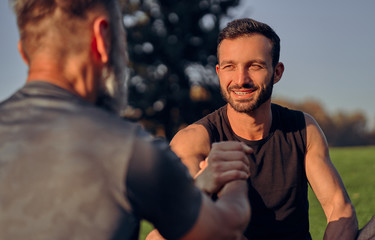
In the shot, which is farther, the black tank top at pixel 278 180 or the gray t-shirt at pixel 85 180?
the black tank top at pixel 278 180

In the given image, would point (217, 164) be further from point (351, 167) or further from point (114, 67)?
point (351, 167)

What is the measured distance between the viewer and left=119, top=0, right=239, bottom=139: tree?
1022 inches

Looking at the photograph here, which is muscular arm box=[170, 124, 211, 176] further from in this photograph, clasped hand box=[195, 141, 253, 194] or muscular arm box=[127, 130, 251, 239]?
muscular arm box=[127, 130, 251, 239]

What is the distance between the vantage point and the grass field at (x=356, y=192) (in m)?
7.21

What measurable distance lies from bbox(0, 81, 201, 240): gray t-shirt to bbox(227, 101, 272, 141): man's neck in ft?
7.41

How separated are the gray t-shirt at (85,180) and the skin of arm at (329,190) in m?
2.24

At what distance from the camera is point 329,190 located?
11.7 feet

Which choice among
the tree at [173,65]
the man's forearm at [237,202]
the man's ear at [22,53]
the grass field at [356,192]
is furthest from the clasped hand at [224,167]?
the tree at [173,65]

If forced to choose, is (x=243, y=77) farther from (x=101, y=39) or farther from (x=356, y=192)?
(x=356, y=192)

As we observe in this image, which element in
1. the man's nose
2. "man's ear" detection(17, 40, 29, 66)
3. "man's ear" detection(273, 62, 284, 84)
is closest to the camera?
"man's ear" detection(17, 40, 29, 66)

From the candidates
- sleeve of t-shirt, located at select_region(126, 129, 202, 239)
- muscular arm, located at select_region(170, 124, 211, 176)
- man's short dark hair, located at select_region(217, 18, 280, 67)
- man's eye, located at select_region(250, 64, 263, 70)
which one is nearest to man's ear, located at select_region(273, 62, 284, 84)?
man's short dark hair, located at select_region(217, 18, 280, 67)

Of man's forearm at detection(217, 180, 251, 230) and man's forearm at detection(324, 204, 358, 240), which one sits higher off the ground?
man's forearm at detection(217, 180, 251, 230)

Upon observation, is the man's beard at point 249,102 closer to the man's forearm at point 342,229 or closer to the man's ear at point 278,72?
the man's ear at point 278,72

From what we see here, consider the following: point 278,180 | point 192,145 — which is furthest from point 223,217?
point 278,180
